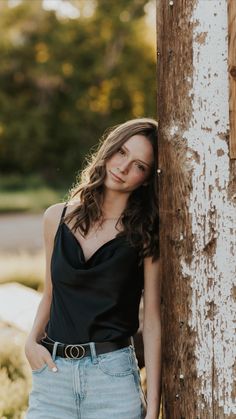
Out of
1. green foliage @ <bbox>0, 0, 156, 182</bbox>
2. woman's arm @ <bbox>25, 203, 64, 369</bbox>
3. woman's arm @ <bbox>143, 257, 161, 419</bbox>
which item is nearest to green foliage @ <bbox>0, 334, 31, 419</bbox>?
woman's arm @ <bbox>25, 203, 64, 369</bbox>

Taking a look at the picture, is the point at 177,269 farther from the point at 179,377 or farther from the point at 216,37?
the point at 216,37

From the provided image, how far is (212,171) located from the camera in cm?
238

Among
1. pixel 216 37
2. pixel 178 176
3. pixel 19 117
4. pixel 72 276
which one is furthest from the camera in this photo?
pixel 19 117

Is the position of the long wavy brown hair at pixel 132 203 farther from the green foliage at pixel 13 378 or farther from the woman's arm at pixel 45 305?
the green foliage at pixel 13 378

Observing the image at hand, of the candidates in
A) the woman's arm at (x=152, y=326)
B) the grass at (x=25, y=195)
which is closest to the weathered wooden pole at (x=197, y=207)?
the woman's arm at (x=152, y=326)

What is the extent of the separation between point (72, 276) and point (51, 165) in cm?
3115

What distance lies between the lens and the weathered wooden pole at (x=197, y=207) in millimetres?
2359

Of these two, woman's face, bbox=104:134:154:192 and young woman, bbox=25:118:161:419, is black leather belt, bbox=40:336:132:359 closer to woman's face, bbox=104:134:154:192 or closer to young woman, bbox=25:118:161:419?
young woman, bbox=25:118:161:419

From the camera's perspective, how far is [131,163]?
272 cm

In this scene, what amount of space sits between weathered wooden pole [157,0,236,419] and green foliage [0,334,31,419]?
172 cm

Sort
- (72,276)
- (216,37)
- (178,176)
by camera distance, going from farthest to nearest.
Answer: (72,276) → (178,176) → (216,37)

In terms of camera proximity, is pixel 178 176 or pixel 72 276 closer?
pixel 178 176

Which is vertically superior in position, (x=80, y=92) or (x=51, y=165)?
(x=80, y=92)

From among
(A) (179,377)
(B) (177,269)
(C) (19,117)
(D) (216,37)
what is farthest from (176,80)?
(C) (19,117)
